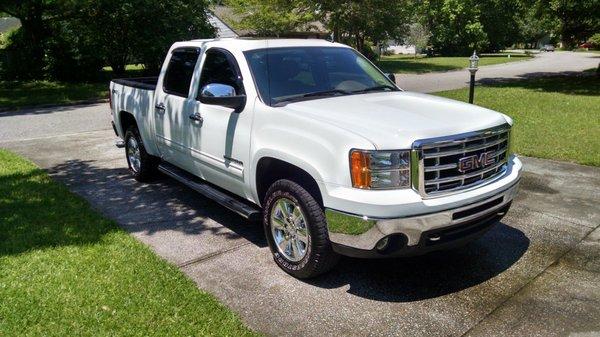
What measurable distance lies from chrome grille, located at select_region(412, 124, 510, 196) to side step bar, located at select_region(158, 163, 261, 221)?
1.60m

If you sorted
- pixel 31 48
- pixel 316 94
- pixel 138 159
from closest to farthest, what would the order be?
pixel 316 94 < pixel 138 159 < pixel 31 48

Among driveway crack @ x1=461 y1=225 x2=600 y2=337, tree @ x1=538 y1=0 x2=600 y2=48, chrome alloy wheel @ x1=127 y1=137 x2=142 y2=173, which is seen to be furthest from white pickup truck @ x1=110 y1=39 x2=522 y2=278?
tree @ x1=538 y1=0 x2=600 y2=48

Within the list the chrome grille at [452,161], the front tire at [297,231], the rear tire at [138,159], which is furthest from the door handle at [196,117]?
the chrome grille at [452,161]

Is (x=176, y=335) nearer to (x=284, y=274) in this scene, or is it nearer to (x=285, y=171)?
(x=284, y=274)

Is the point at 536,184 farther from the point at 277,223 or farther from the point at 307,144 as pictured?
the point at 307,144

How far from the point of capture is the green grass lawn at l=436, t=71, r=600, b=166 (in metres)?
8.62

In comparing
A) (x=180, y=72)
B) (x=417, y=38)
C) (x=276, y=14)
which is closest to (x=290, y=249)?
(x=180, y=72)

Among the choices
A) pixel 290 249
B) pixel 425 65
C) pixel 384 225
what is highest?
pixel 384 225

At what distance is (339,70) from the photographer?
5.04 m

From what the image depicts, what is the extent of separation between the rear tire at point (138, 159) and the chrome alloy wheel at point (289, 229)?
3.20m

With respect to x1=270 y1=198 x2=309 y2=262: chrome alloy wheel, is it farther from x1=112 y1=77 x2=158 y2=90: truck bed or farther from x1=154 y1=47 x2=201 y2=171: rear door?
x1=112 y1=77 x2=158 y2=90: truck bed

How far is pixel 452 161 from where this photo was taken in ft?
12.0

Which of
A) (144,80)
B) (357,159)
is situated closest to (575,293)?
(357,159)

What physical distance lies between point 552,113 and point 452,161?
10.5 metres
